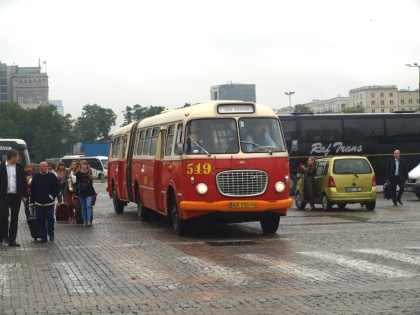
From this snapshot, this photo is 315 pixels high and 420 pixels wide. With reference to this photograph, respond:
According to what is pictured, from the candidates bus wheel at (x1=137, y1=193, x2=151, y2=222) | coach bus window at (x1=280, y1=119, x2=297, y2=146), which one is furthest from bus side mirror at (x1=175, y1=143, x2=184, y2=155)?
coach bus window at (x1=280, y1=119, x2=297, y2=146)

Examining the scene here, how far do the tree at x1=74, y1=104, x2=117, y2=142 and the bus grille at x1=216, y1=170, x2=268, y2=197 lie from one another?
17080cm

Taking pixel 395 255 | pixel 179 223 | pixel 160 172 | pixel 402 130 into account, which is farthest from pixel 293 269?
pixel 402 130

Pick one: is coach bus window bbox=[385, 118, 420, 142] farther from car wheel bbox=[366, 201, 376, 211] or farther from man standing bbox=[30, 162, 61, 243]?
man standing bbox=[30, 162, 61, 243]

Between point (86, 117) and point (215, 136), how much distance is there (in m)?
174

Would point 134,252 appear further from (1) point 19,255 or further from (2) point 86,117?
(2) point 86,117

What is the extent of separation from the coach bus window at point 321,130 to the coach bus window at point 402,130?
2.50 meters

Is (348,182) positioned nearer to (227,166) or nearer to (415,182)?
(415,182)

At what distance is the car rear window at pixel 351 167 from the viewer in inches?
1006

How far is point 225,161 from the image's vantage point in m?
16.7

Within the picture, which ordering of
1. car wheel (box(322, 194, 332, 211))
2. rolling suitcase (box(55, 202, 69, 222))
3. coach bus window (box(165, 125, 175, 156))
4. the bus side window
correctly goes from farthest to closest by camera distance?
car wheel (box(322, 194, 332, 211))
rolling suitcase (box(55, 202, 69, 222))
coach bus window (box(165, 125, 175, 156))
the bus side window

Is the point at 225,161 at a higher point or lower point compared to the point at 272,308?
higher

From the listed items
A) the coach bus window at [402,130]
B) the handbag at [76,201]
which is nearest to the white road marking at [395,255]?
the handbag at [76,201]

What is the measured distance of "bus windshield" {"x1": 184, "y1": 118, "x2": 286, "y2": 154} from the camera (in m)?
16.9

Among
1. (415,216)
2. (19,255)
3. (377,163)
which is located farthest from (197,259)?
(377,163)
